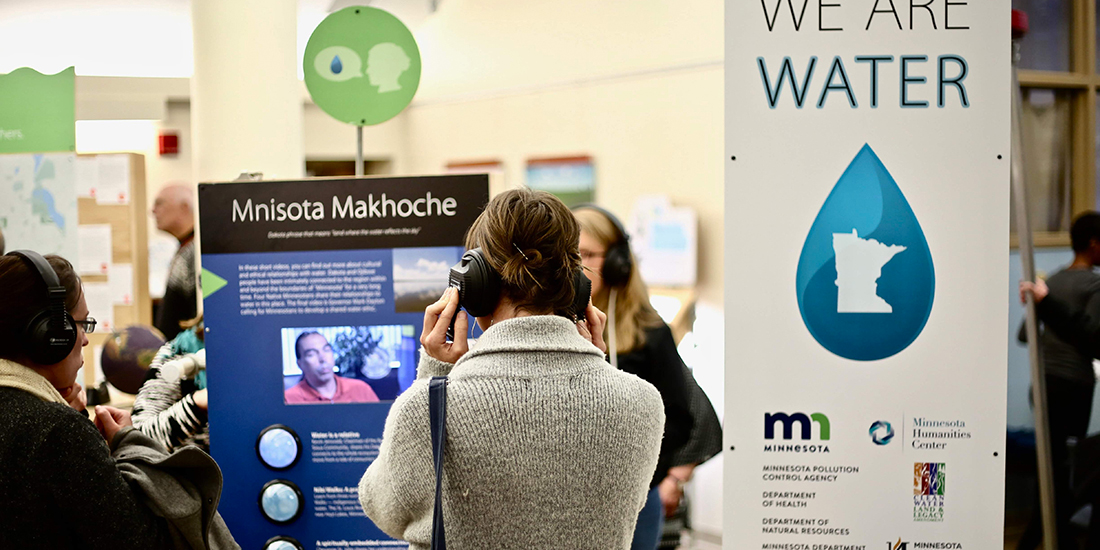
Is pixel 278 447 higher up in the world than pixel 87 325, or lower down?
lower down

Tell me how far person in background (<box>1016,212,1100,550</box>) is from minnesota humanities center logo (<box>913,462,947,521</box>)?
1931mm

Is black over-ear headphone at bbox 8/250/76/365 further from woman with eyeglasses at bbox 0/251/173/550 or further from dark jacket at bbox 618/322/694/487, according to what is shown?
dark jacket at bbox 618/322/694/487

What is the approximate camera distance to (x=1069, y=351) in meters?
3.82

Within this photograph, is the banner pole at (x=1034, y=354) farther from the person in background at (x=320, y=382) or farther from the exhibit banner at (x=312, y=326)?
the person in background at (x=320, y=382)

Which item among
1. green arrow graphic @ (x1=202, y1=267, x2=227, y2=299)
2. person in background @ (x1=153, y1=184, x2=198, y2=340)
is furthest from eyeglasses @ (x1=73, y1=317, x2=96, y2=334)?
person in background @ (x1=153, y1=184, x2=198, y2=340)

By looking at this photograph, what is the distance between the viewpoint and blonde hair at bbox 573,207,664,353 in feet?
8.38

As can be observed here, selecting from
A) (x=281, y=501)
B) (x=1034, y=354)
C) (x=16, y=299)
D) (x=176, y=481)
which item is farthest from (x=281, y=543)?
(x=1034, y=354)

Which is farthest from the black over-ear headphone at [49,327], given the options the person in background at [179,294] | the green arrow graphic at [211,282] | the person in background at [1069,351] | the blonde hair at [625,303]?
the person in background at [1069,351]

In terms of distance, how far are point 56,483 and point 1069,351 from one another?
395 centimetres

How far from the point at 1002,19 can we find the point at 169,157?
711 centimetres

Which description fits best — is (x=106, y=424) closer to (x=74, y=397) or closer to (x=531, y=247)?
(x=74, y=397)

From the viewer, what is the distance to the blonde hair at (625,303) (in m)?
2.55

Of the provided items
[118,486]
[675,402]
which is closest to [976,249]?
[675,402]

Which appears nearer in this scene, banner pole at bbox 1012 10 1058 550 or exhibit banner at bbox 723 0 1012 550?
exhibit banner at bbox 723 0 1012 550
